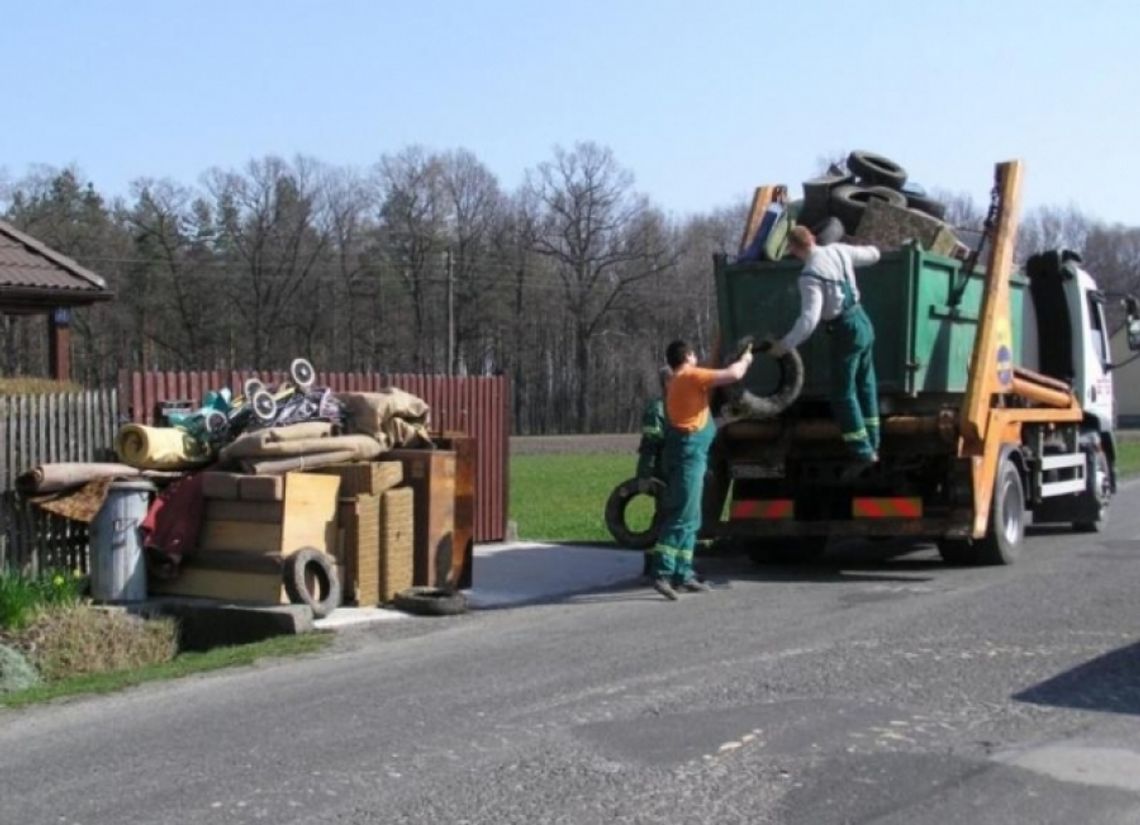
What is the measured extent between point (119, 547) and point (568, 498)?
46.7ft

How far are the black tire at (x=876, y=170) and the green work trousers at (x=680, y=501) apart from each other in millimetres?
3848

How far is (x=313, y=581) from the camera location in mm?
10508

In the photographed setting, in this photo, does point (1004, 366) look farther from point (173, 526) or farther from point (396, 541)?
point (173, 526)

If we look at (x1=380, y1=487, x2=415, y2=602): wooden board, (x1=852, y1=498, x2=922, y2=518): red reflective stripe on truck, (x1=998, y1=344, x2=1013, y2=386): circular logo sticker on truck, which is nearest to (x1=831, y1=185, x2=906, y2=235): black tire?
(x1=998, y1=344, x2=1013, y2=386): circular logo sticker on truck

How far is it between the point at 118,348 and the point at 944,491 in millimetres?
61267

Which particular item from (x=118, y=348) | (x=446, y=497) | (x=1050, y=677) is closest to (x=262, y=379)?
(x=446, y=497)

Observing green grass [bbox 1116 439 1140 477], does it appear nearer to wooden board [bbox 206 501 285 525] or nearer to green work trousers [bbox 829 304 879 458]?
green work trousers [bbox 829 304 879 458]

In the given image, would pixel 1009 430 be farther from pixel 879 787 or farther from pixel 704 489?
pixel 879 787

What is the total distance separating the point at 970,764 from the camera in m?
6.01

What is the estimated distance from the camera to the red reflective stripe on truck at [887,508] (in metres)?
12.2

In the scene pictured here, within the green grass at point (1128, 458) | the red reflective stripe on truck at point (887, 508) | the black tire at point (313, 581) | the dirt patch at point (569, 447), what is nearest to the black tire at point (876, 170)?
the red reflective stripe on truck at point (887, 508)

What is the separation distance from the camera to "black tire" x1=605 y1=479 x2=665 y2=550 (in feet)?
39.4

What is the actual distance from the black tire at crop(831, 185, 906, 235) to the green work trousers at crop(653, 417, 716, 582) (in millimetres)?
2987

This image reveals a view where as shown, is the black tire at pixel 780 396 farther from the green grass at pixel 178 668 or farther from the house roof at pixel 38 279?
the house roof at pixel 38 279
